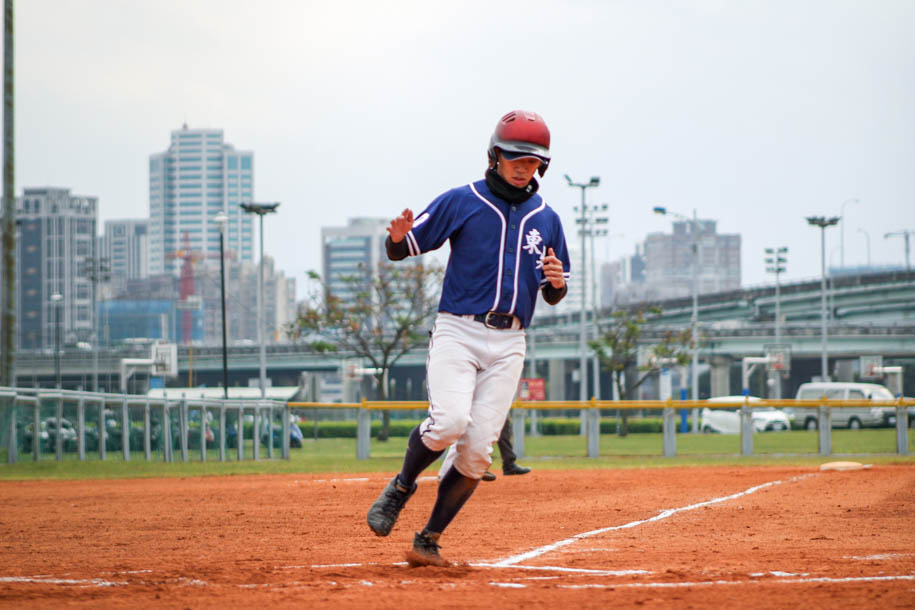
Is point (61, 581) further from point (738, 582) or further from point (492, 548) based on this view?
point (738, 582)

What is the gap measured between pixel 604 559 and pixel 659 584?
47.5 inches

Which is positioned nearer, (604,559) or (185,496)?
(604,559)

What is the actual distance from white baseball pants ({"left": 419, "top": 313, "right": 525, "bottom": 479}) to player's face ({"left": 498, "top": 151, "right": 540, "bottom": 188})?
79 centimetres

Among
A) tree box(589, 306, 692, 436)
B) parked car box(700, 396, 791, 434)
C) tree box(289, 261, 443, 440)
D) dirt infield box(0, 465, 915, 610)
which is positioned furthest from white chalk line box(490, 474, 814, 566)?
tree box(589, 306, 692, 436)

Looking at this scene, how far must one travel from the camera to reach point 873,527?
9047 millimetres

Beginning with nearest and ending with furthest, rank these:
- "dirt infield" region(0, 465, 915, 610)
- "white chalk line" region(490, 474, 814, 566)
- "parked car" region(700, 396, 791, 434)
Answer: "dirt infield" region(0, 465, 915, 610)
"white chalk line" region(490, 474, 814, 566)
"parked car" region(700, 396, 791, 434)

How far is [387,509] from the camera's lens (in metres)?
6.77

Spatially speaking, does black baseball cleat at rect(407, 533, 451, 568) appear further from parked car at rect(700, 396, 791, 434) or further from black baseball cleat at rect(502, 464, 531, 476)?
parked car at rect(700, 396, 791, 434)

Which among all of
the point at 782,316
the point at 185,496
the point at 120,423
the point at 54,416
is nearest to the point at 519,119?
the point at 185,496

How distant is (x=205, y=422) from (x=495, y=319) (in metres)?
21.6

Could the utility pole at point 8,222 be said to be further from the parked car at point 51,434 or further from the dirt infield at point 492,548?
the dirt infield at point 492,548

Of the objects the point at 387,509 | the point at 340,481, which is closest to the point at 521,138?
the point at 387,509

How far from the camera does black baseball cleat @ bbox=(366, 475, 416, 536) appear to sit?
6695mm

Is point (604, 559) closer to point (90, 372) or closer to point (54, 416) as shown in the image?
point (54, 416)
